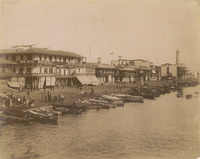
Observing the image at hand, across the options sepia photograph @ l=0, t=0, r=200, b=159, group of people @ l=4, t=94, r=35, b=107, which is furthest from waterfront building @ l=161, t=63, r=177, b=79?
group of people @ l=4, t=94, r=35, b=107

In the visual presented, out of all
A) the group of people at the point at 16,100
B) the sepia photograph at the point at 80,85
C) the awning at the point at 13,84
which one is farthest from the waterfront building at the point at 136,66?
the awning at the point at 13,84

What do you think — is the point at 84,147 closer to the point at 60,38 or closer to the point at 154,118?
the point at 154,118

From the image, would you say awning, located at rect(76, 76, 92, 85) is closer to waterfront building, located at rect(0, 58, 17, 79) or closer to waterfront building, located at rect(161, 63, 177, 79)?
waterfront building, located at rect(0, 58, 17, 79)

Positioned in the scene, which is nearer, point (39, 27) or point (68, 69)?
point (39, 27)

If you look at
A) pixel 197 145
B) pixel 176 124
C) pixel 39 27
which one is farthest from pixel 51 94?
pixel 197 145

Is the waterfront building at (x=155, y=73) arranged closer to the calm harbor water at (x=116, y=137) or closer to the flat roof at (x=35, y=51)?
the calm harbor water at (x=116, y=137)
